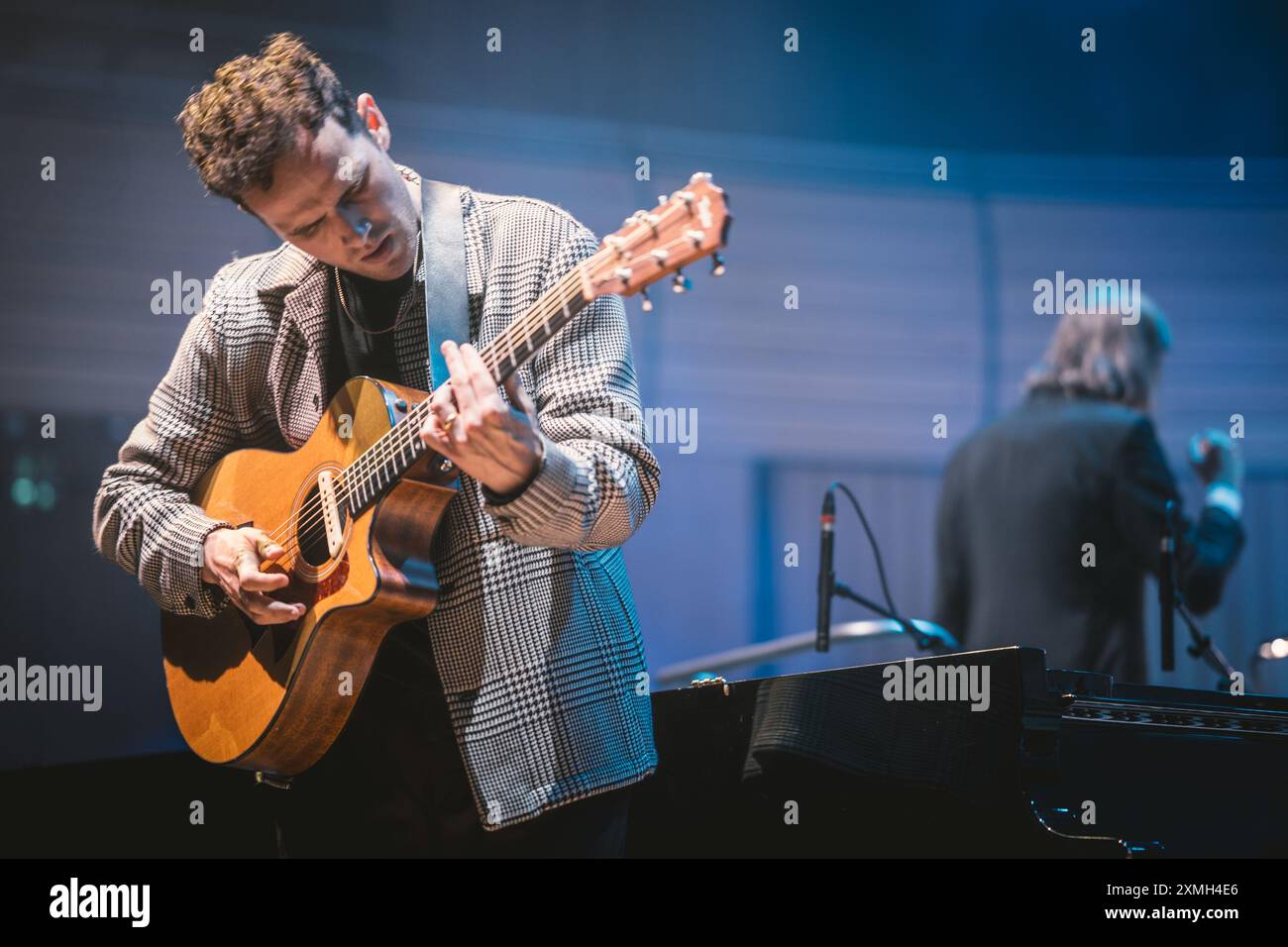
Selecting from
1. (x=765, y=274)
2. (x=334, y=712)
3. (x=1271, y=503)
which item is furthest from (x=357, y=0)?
(x=1271, y=503)

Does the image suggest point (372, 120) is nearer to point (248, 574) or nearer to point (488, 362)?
point (488, 362)

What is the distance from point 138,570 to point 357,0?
2.84m

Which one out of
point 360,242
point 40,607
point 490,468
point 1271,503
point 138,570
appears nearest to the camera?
point 490,468

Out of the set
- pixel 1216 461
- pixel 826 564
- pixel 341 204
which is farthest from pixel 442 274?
pixel 1216 461

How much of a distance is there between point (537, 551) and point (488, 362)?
0.30 meters

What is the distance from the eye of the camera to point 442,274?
1893 millimetres

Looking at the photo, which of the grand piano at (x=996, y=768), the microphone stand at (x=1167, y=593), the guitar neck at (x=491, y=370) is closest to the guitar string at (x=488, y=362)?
the guitar neck at (x=491, y=370)

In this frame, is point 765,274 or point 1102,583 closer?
point 1102,583

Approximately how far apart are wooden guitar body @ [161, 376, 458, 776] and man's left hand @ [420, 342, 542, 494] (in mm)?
224

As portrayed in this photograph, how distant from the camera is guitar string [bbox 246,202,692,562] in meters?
1.65

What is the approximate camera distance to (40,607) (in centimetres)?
367

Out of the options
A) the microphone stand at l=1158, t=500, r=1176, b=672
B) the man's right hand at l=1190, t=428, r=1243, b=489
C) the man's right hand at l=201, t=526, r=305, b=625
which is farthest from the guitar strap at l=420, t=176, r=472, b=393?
the man's right hand at l=1190, t=428, r=1243, b=489

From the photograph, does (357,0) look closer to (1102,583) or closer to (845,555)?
(845,555)

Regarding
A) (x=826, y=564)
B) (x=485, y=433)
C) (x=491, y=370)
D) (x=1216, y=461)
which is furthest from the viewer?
(x=1216, y=461)
